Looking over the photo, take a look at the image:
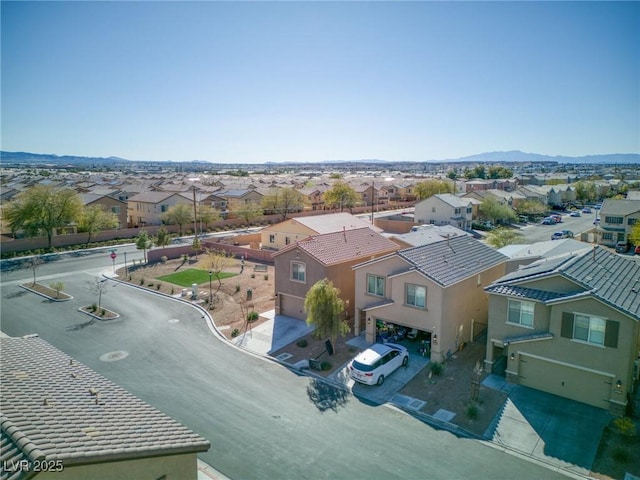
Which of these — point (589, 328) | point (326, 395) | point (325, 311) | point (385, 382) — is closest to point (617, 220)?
point (589, 328)

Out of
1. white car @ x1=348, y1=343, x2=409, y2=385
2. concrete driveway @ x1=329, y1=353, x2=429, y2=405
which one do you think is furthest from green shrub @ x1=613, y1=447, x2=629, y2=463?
white car @ x1=348, y1=343, x2=409, y2=385

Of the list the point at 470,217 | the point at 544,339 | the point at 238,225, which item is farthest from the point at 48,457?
the point at 470,217

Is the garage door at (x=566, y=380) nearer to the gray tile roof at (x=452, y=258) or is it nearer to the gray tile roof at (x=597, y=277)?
the gray tile roof at (x=597, y=277)

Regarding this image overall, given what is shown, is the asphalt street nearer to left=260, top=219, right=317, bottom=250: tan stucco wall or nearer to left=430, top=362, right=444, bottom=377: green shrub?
left=430, top=362, right=444, bottom=377: green shrub

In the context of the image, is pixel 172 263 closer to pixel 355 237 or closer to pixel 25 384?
pixel 355 237

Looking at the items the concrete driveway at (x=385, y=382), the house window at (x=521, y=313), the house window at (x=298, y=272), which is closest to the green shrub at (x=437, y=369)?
the concrete driveway at (x=385, y=382)

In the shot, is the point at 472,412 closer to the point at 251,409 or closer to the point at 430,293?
the point at 430,293

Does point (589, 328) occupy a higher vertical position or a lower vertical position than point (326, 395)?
higher
